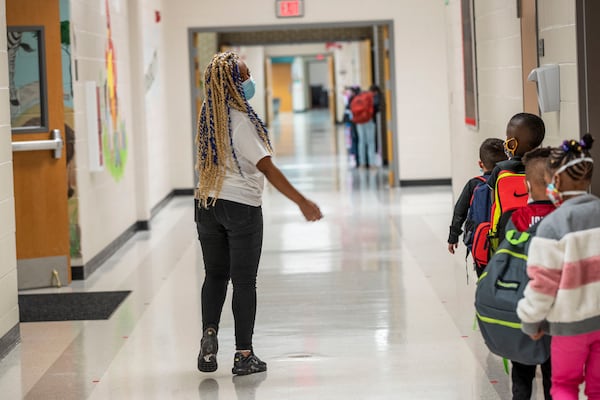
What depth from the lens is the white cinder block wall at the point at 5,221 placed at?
5723 mm

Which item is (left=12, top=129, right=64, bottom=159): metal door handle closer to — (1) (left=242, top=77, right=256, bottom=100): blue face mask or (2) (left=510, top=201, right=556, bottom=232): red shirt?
(1) (left=242, top=77, right=256, bottom=100): blue face mask

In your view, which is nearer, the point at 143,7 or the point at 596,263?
the point at 596,263

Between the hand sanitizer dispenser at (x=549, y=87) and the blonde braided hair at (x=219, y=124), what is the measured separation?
132cm

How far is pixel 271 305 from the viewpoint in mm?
6789

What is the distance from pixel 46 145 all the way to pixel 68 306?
1.21 m

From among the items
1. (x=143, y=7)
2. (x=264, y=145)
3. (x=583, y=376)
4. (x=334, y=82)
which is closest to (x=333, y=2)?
(x=143, y=7)

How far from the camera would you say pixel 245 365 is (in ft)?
16.6

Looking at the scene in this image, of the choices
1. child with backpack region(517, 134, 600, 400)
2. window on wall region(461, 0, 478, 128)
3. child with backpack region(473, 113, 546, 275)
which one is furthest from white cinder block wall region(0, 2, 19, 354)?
window on wall region(461, 0, 478, 128)

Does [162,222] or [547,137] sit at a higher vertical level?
[547,137]

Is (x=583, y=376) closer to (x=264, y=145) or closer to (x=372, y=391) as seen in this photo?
(x=372, y=391)

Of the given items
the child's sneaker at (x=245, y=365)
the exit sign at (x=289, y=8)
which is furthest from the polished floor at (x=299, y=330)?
the exit sign at (x=289, y=8)

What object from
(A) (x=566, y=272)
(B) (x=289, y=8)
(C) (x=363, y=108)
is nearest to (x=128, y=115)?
(B) (x=289, y=8)

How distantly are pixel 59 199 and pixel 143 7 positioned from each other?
456cm

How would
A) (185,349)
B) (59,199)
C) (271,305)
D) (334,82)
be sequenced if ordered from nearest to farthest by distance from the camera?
(185,349) → (271,305) → (59,199) → (334,82)
